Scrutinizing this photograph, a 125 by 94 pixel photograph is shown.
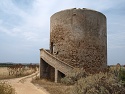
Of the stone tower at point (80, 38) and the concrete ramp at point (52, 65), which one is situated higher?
the stone tower at point (80, 38)

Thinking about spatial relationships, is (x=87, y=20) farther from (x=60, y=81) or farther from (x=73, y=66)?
(x=60, y=81)

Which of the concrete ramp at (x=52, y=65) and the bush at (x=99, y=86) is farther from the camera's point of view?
the concrete ramp at (x=52, y=65)

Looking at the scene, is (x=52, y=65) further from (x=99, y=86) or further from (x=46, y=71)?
(x=99, y=86)

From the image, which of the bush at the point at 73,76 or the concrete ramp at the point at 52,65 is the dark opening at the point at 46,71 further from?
the bush at the point at 73,76

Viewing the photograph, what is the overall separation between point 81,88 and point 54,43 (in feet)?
33.0

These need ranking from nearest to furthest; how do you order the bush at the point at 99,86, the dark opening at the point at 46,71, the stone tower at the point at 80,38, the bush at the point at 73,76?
the bush at the point at 99,86
the bush at the point at 73,76
the stone tower at the point at 80,38
the dark opening at the point at 46,71

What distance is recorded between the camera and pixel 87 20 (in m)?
17.2

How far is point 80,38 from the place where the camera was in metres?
17.1

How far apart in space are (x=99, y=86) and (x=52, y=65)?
29.8 feet

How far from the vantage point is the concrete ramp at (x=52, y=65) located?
16.4 metres

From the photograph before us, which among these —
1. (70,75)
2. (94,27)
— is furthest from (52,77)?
(94,27)

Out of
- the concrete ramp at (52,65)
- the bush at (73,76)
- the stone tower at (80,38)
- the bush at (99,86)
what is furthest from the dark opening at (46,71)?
the bush at (99,86)

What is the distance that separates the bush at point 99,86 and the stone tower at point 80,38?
7.96 meters

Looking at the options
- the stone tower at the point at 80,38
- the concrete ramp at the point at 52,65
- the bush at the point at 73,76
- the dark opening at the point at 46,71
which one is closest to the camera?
the bush at the point at 73,76
